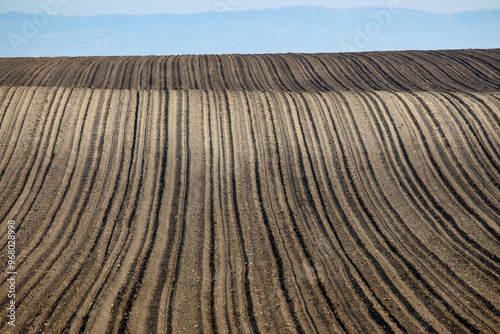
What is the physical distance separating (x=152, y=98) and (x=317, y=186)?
7.38 metres

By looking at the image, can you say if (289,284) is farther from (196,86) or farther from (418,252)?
(196,86)

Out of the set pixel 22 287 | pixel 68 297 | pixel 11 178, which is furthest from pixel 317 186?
pixel 11 178

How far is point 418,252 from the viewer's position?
8.52 metres

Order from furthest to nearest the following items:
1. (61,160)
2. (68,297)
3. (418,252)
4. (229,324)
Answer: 1. (61,160)
2. (418,252)
3. (68,297)
4. (229,324)

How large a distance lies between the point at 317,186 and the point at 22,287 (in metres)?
7.62

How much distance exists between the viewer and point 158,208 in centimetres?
1002

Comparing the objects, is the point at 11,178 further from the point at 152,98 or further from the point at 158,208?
the point at 152,98

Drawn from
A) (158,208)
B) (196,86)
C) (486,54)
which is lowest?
(158,208)

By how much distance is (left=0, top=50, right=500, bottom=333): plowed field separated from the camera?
A: 692 cm

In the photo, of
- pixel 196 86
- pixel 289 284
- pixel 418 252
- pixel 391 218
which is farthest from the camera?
pixel 196 86

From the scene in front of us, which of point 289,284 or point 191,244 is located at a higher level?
point 191,244

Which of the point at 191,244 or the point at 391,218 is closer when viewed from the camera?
the point at 191,244

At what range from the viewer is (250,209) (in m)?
10.0

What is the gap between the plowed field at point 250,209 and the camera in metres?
6.92
